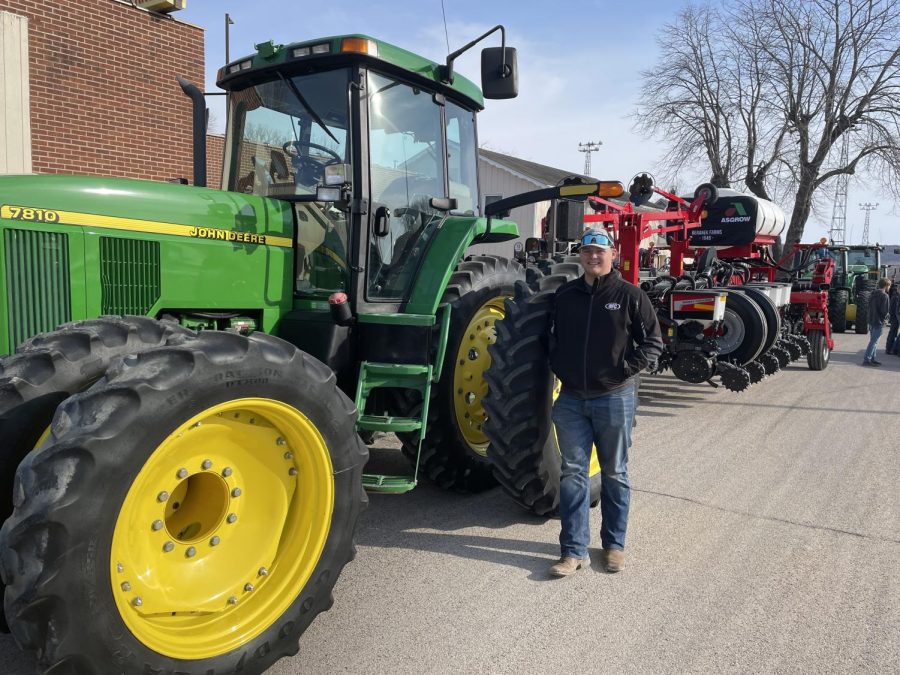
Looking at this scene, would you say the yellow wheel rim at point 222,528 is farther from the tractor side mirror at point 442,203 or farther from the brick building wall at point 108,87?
the brick building wall at point 108,87

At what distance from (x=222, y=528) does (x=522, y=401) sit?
5.84 feet

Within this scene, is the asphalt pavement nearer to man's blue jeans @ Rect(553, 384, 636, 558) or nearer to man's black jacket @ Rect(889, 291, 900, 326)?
man's blue jeans @ Rect(553, 384, 636, 558)

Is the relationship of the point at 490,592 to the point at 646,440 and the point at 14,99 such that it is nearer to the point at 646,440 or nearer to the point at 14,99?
the point at 646,440

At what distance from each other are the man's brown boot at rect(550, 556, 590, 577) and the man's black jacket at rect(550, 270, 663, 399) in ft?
2.73

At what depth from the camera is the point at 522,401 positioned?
3928 millimetres

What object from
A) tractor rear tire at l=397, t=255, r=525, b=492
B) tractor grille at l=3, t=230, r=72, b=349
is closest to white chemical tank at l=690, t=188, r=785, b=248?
tractor rear tire at l=397, t=255, r=525, b=492

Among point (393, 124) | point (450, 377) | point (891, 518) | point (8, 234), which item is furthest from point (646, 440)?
point (8, 234)

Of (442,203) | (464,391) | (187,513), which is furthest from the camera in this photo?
(464,391)

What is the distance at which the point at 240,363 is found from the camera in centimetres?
253

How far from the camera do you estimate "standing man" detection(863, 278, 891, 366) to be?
12055 millimetres

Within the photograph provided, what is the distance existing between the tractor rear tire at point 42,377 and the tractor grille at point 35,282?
339 millimetres

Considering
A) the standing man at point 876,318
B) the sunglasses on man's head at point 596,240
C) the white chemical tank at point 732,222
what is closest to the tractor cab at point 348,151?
the sunglasses on man's head at point 596,240

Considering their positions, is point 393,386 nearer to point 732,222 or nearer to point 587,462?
point 587,462

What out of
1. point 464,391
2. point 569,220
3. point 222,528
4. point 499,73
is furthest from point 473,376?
point 222,528
